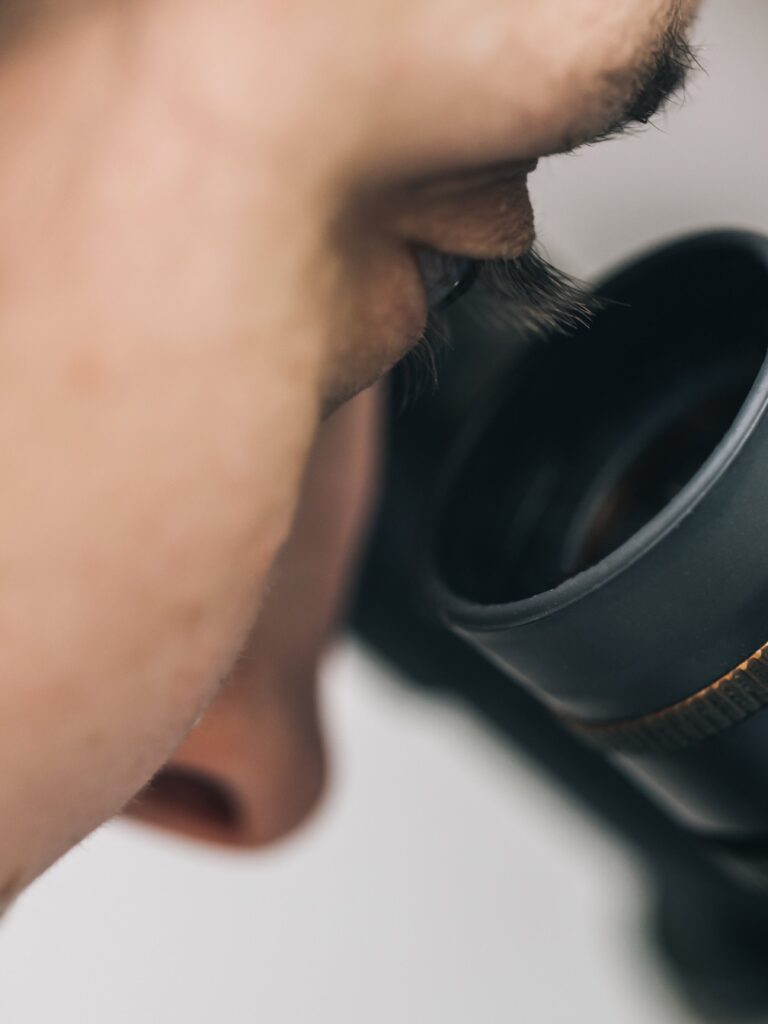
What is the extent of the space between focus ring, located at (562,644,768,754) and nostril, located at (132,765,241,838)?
159mm

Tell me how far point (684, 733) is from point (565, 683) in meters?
0.03

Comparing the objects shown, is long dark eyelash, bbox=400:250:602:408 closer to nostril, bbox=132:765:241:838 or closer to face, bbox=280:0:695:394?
face, bbox=280:0:695:394

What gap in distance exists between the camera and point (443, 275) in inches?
9.7

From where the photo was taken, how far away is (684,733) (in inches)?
10.7

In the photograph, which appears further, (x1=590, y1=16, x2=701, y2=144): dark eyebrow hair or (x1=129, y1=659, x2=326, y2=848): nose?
(x1=129, y1=659, x2=326, y2=848): nose

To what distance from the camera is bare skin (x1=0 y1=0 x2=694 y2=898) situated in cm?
19

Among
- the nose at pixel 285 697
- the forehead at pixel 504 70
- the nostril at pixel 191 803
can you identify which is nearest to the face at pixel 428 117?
the forehead at pixel 504 70

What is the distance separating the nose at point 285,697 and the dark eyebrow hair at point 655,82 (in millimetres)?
131

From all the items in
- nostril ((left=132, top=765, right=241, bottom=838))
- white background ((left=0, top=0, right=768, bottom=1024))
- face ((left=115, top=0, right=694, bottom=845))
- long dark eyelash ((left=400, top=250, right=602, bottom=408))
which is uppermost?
face ((left=115, top=0, right=694, bottom=845))

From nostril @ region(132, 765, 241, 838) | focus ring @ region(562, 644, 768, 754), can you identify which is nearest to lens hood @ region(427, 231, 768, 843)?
focus ring @ region(562, 644, 768, 754)

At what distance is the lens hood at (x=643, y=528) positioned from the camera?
239mm

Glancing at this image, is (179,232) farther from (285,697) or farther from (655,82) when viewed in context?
(285,697)

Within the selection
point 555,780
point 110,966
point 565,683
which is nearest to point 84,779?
point 565,683

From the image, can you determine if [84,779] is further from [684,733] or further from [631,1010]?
[631,1010]
